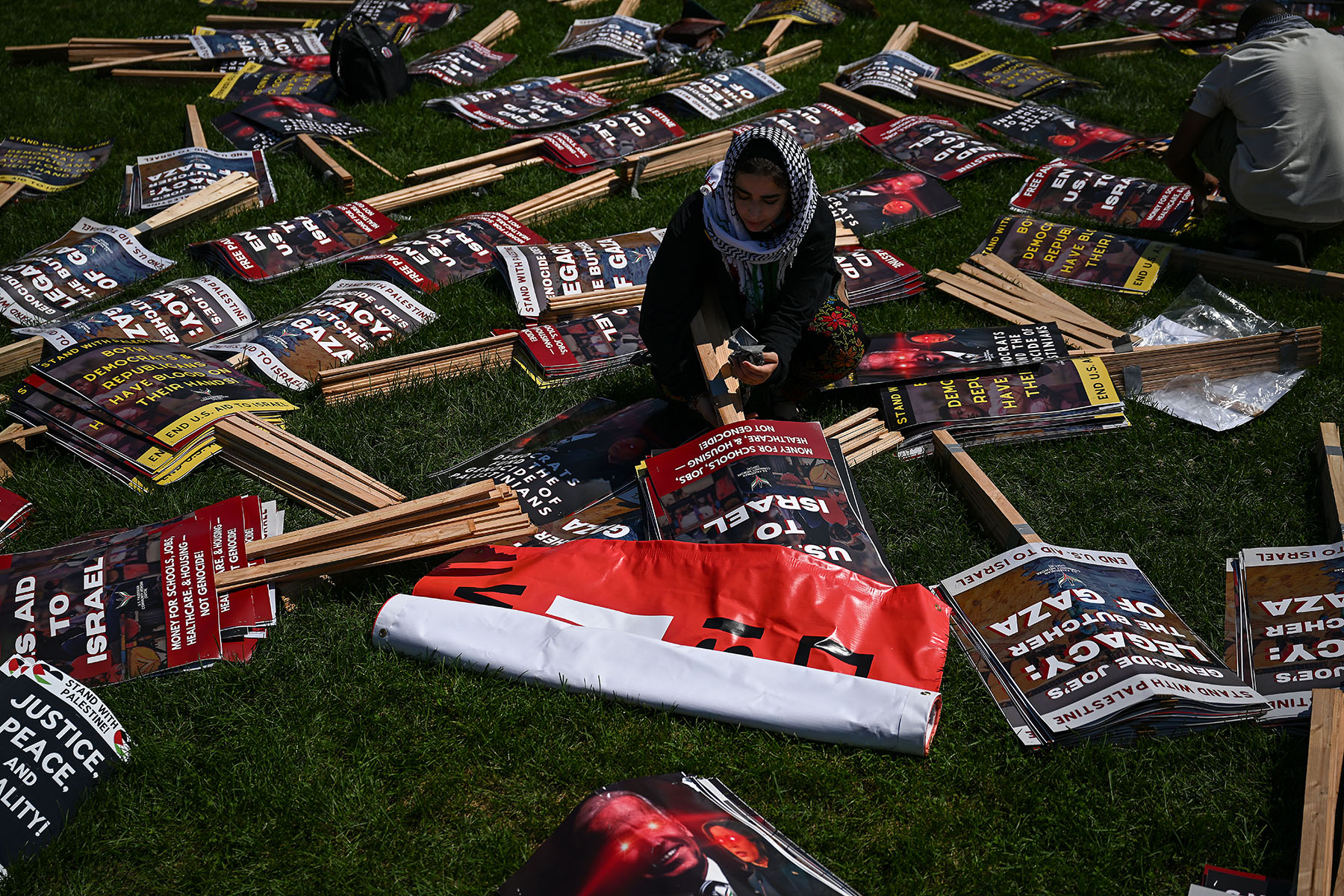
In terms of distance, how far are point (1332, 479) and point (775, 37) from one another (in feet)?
24.7

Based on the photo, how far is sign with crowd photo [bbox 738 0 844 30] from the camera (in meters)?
10.4

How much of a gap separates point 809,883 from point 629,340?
11.4 ft

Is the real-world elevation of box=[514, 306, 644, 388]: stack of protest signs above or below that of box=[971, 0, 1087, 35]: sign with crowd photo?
below

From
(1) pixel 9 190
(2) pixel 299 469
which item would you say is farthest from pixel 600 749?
(1) pixel 9 190

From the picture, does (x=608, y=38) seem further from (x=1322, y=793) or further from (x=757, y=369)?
(x=1322, y=793)

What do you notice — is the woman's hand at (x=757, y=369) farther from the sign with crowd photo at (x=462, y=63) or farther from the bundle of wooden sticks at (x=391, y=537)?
the sign with crowd photo at (x=462, y=63)

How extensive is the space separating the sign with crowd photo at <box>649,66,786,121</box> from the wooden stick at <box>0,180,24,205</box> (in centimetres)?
510

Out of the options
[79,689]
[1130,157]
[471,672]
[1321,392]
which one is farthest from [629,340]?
[1130,157]

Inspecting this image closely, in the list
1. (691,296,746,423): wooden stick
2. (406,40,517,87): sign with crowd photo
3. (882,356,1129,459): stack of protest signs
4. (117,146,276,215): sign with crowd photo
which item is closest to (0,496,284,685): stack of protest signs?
(691,296,746,423): wooden stick

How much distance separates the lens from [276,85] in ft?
29.4

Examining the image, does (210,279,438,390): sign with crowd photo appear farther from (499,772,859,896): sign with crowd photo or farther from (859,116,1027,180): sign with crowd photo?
(859,116,1027,180): sign with crowd photo

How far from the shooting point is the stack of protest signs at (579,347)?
17.1ft

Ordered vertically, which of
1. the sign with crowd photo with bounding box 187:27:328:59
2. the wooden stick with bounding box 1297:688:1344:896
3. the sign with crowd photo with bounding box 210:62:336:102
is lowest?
the wooden stick with bounding box 1297:688:1344:896

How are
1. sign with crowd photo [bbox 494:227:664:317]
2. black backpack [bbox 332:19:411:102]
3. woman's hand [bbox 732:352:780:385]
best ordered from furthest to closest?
1. black backpack [bbox 332:19:411:102]
2. sign with crowd photo [bbox 494:227:664:317]
3. woman's hand [bbox 732:352:780:385]
